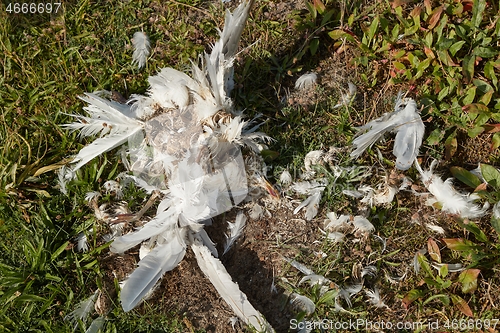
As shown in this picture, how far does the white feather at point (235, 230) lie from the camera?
99.6 inches

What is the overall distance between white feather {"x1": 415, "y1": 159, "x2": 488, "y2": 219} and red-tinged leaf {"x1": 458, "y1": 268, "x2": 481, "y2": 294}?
0.85 feet

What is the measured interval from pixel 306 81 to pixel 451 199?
37.3 inches

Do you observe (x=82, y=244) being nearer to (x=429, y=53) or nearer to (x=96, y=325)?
(x=96, y=325)

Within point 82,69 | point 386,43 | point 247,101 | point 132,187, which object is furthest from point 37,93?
point 386,43

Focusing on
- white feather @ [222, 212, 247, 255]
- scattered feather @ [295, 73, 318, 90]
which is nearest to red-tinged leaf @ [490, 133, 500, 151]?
scattered feather @ [295, 73, 318, 90]

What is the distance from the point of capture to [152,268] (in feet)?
7.63

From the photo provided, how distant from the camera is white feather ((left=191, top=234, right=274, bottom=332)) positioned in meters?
2.33

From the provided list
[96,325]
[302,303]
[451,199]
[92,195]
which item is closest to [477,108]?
[451,199]

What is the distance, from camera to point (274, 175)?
2613 mm

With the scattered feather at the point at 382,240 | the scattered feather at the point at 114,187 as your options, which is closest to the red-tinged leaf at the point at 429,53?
the scattered feather at the point at 382,240

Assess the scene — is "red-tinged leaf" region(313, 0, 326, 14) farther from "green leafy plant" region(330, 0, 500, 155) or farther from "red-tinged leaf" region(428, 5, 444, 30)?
"red-tinged leaf" region(428, 5, 444, 30)

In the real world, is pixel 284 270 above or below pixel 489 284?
above

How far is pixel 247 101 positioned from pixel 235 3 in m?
0.64

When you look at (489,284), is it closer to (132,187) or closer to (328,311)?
(328,311)
